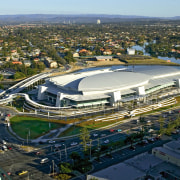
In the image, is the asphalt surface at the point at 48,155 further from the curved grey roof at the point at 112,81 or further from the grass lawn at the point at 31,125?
the curved grey roof at the point at 112,81

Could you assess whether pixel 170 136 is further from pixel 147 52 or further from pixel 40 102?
pixel 147 52

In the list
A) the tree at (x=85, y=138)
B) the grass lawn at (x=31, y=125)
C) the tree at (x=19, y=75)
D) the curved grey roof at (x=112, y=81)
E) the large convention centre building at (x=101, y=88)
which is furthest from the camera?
the tree at (x=19, y=75)

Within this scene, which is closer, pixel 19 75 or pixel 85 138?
pixel 85 138

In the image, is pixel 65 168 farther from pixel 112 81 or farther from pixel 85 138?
pixel 112 81

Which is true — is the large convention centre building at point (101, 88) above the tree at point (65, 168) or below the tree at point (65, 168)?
above

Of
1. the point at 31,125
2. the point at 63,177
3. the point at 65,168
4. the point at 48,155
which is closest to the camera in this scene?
the point at 63,177

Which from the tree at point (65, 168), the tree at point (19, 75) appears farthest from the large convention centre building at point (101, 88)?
the tree at point (19, 75)

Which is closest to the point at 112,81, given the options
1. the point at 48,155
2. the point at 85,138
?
the point at 85,138

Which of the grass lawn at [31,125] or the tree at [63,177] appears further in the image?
the grass lawn at [31,125]
